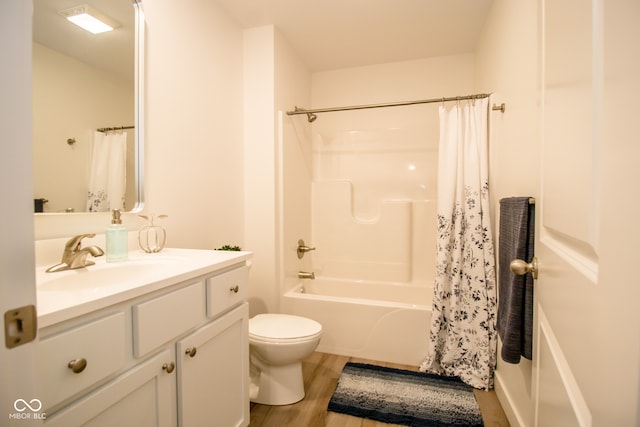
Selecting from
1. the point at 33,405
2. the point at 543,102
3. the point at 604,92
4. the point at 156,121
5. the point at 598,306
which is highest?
the point at 156,121

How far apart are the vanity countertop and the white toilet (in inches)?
23.0

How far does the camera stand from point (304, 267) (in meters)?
2.85

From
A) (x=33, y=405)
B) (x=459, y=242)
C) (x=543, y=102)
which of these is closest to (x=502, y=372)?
(x=459, y=242)

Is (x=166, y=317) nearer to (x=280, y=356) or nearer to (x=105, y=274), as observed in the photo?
(x=105, y=274)

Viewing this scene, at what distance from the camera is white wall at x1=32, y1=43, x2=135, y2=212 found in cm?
108

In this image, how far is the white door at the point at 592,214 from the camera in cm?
33

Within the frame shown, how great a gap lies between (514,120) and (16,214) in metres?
1.90

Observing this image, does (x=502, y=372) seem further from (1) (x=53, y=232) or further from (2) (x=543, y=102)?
(1) (x=53, y=232)

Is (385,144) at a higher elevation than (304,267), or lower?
higher

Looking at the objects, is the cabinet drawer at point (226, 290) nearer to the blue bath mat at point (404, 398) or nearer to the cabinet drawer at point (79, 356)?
the cabinet drawer at point (79, 356)

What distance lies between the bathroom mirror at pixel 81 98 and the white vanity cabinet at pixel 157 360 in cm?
64

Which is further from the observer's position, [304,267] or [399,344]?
[304,267]

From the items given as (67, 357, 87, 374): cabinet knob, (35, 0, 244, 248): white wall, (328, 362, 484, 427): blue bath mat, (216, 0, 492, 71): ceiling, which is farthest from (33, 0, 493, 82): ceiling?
(328, 362, 484, 427): blue bath mat

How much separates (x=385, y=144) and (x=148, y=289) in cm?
259
